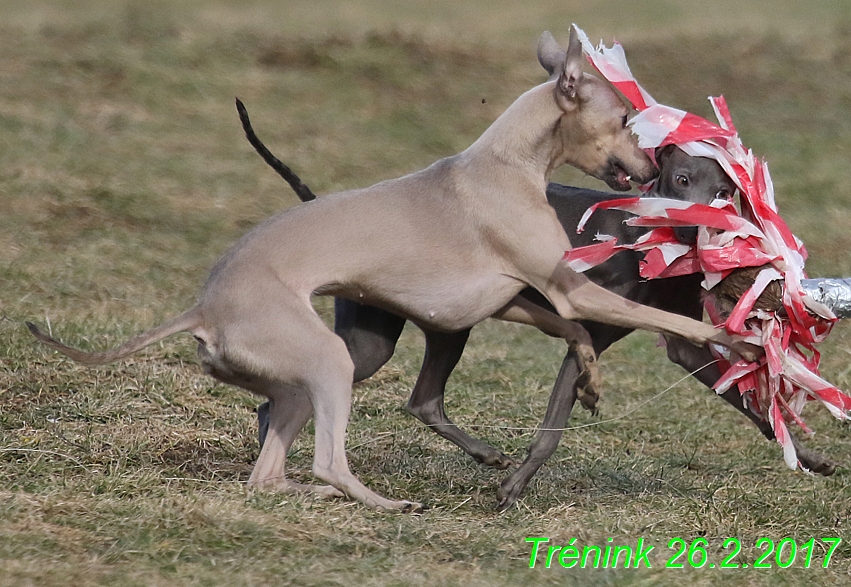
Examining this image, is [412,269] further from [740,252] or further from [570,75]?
[740,252]

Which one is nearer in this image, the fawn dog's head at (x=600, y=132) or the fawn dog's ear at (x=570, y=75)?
the fawn dog's ear at (x=570, y=75)

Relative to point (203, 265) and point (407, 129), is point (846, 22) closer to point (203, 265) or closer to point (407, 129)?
point (407, 129)

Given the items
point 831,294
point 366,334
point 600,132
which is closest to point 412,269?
point 366,334

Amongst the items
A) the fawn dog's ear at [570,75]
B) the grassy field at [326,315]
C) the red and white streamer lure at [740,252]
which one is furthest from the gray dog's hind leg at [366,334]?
the fawn dog's ear at [570,75]

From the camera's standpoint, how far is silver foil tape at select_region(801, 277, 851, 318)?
4.78 meters

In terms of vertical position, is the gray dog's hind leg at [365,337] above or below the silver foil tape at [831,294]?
below

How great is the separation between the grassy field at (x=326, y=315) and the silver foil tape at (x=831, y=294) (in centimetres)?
91

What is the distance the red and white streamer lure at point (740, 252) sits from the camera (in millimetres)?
4816

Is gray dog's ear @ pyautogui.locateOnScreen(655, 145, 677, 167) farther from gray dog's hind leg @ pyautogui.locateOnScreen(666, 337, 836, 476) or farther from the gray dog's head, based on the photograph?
gray dog's hind leg @ pyautogui.locateOnScreen(666, 337, 836, 476)

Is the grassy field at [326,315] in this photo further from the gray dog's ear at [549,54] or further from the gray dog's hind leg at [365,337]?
the gray dog's ear at [549,54]

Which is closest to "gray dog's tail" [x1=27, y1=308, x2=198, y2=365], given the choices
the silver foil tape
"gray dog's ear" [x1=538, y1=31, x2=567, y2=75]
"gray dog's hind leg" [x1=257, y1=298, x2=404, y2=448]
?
"gray dog's hind leg" [x1=257, y1=298, x2=404, y2=448]

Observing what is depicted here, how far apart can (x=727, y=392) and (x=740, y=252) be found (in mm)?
1068

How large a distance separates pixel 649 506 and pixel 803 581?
0.96m

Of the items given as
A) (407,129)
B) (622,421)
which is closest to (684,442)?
(622,421)
